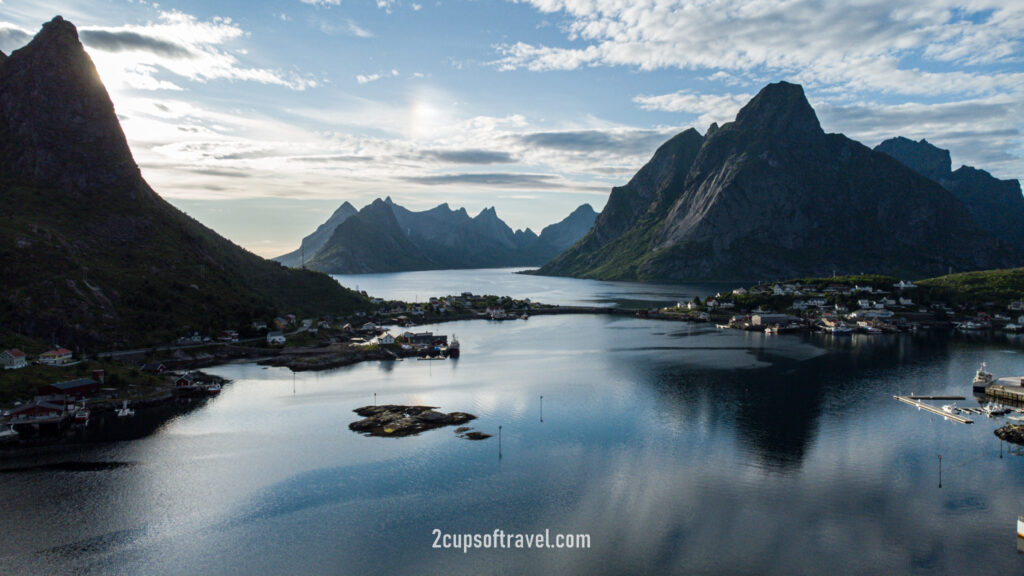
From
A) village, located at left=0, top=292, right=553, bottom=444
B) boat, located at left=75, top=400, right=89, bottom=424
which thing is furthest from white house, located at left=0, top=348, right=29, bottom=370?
boat, located at left=75, top=400, right=89, bottom=424

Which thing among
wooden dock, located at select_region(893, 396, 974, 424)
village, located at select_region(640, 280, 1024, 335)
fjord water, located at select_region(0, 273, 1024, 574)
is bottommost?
fjord water, located at select_region(0, 273, 1024, 574)

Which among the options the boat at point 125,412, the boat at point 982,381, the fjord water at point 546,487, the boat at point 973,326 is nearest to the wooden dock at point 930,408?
the fjord water at point 546,487

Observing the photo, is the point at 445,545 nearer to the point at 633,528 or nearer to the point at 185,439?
the point at 633,528

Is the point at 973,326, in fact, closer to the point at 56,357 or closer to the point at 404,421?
the point at 404,421

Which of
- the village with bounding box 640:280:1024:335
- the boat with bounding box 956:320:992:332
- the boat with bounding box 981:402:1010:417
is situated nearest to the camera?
the boat with bounding box 981:402:1010:417

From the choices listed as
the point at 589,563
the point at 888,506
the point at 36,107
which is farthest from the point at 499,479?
the point at 36,107

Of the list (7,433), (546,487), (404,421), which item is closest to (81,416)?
(7,433)

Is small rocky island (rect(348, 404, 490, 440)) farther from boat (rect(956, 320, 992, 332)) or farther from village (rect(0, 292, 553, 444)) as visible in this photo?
boat (rect(956, 320, 992, 332))

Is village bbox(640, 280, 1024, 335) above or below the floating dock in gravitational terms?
above
